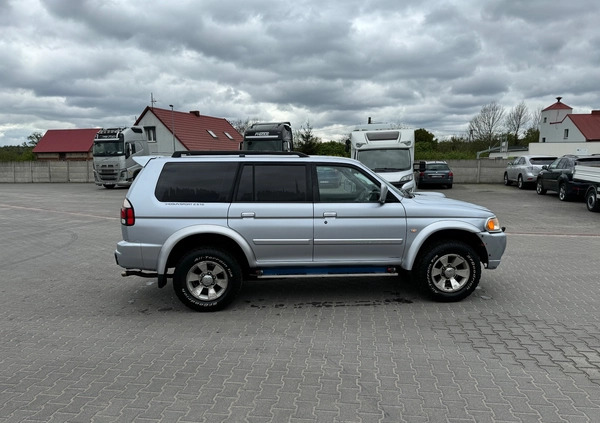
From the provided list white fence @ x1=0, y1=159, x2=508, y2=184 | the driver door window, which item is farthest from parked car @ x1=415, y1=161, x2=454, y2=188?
the driver door window

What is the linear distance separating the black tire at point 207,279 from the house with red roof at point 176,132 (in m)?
38.9

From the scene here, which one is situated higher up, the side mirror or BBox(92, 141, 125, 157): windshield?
BBox(92, 141, 125, 157): windshield

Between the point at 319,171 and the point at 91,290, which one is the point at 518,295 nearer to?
the point at 319,171

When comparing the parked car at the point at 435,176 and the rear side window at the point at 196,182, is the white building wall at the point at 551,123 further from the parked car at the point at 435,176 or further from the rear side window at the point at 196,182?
the rear side window at the point at 196,182

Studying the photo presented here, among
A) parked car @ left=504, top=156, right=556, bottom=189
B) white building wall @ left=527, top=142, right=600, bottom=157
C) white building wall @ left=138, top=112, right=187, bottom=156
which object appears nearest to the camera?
parked car @ left=504, top=156, right=556, bottom=189

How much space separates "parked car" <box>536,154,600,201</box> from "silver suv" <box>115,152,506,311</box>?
13.3m

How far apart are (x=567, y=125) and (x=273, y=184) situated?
70119 mm

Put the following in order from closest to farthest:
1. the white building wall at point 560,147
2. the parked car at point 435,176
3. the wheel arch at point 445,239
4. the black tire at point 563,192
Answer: the wheel arch at point 445,239 → the black tire at point 563,192 → the parked car at point 435,176 → the white building wall at point 560,147

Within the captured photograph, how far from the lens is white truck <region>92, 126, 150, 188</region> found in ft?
84.9

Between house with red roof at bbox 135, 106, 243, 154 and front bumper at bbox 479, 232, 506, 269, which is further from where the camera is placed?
house with red roof at bbox 135, 106, 243, 154

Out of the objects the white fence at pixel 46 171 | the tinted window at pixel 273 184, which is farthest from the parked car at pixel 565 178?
the white fence at pixel 46 171

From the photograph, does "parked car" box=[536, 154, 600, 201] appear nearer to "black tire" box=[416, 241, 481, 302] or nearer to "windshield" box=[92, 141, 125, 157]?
"black tire" box=[416, 241, 481, 302]

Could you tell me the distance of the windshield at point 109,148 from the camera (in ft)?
84.8

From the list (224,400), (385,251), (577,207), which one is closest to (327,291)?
(385,251)
